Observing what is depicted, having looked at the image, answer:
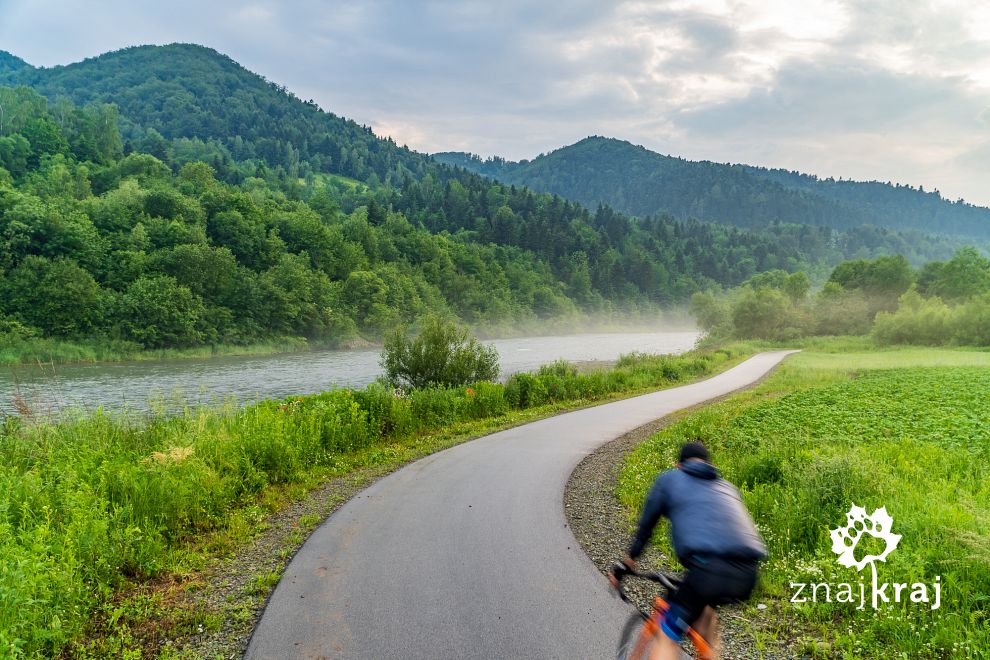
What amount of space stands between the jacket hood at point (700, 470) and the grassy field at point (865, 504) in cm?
231

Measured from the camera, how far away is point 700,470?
4.25 metres

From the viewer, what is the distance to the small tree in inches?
937

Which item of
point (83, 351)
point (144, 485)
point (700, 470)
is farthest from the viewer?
point (83, 351)

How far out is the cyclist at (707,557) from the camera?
3.84m

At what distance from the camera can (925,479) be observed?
26.6ft

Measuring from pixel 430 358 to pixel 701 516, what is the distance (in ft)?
66.3

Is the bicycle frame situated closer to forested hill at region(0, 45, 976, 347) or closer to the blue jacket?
the blue jacket

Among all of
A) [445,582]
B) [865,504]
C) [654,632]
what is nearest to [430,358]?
[445,582]

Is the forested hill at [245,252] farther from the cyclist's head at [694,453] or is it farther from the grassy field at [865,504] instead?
the cyclist's head at [694,453]

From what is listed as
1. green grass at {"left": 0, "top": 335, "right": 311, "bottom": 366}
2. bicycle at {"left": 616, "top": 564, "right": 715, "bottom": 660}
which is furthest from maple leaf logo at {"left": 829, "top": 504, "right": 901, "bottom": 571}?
green grass at {"left": 0, "top": 335, "right": 311, "bottom": 366}

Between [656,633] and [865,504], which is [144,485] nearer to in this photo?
[656,633]

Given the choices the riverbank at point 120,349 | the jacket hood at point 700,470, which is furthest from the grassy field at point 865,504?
the riverbank at point 120,349

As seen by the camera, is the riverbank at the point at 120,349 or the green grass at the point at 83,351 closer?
the green grass at the point at 83,351

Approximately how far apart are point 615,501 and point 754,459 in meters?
2.59
